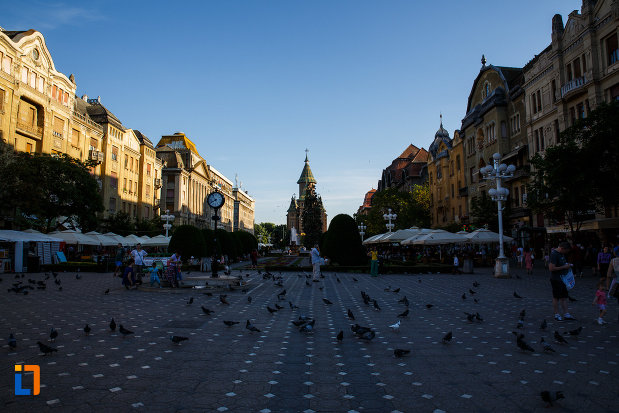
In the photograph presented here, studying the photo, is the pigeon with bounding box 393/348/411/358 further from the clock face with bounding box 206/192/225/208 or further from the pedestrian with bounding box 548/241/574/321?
the clock face with bounding box 206/192/225/208

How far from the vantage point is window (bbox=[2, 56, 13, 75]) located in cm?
3345

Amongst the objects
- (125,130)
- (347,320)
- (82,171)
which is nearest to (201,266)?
(82,171)

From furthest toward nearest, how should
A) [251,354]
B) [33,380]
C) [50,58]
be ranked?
[50,58]
[251,354]
[33,380]

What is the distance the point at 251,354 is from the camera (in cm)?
689

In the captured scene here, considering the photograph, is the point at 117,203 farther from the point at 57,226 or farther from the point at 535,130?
the point at 535,130

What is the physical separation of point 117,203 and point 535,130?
154 feet

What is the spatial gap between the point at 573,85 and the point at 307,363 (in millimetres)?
31182

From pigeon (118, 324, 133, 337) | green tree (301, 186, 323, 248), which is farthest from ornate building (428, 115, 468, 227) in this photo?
pigeon (118, 324, 133, 337)

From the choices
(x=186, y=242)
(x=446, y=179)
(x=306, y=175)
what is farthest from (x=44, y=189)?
(x=306, y=175)

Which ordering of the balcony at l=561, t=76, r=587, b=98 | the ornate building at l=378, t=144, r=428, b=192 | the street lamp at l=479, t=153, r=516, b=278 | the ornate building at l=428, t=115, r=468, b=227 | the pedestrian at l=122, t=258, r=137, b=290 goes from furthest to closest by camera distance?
1. the ornate building at l=378, t=144, r=428, b=192
2. the ornate building at l=428, t=115, r=468, b=227
3. the balcony at l=561, t=76, r=587, b=98
4. the street lamp at l=479, t=153, r=516, b=278
5. the pedestrian at l=122, t=258, r=137, b=290

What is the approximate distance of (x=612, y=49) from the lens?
26.9m

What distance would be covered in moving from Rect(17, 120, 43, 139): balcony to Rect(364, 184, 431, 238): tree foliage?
129ft

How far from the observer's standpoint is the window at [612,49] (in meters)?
26.4

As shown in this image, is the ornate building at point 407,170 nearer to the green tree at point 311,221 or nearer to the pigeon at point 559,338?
the green tree at point 311,221
